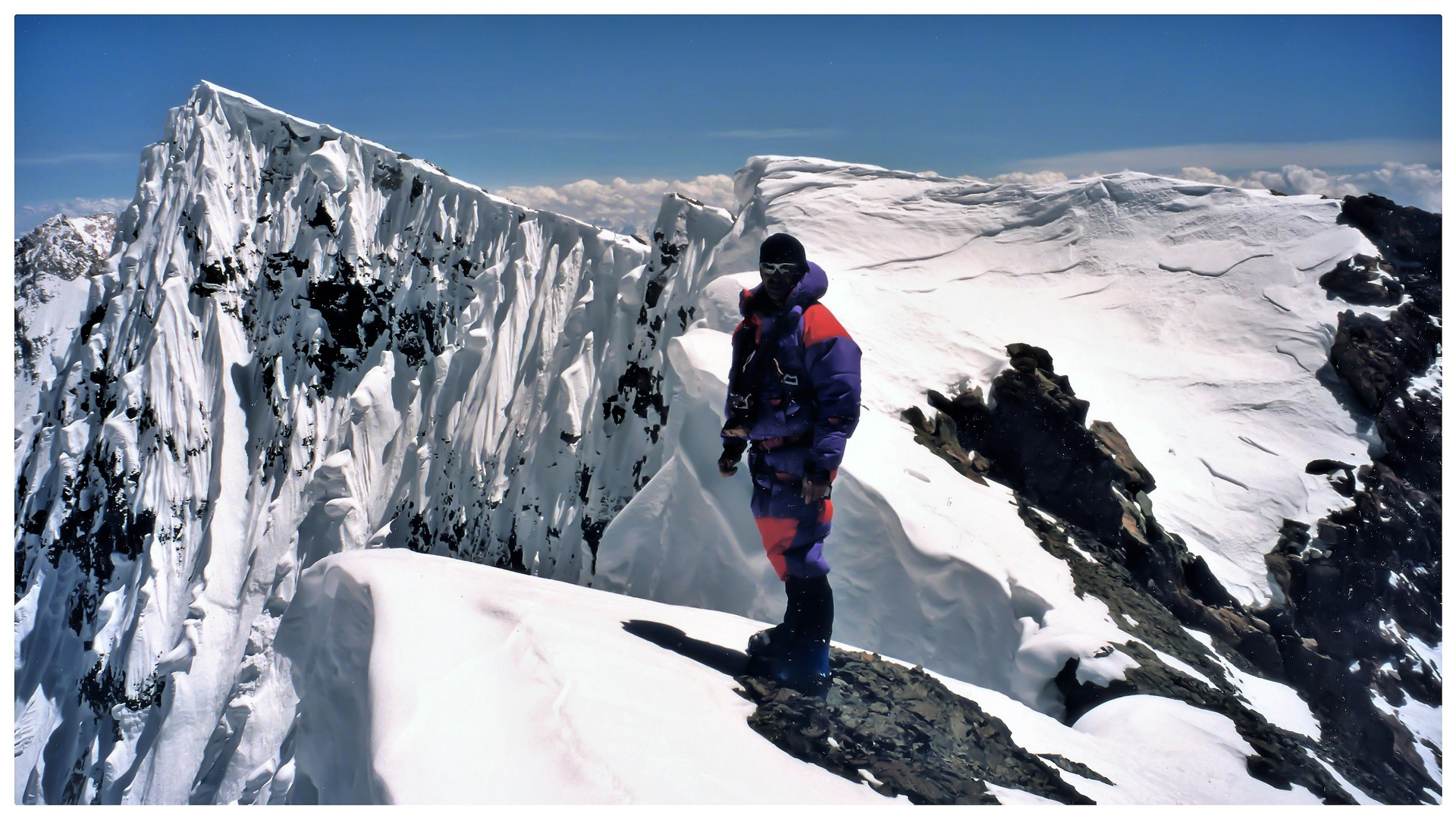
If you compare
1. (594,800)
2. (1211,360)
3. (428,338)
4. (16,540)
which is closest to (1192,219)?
(1211,360)

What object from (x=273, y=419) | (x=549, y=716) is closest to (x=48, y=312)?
(x=273, y=419)

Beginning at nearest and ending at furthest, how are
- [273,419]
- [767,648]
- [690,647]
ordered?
[767,648], [690,647], [273,419]

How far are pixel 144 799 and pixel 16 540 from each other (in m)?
6.96

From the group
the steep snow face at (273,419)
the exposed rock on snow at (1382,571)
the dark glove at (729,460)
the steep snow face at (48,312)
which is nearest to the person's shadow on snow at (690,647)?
the dark glove at (729,460)

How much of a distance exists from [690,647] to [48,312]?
25025 mm

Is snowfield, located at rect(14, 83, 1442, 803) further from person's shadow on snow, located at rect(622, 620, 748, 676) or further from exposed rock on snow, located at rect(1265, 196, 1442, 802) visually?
exposed rock on snow, located at rect(1265, 196, 1442, 802)

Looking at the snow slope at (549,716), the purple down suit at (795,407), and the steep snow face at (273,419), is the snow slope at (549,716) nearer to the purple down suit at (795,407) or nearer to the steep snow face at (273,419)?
the purple down suit at (795,407)

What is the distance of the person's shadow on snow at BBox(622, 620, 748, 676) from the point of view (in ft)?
14.1

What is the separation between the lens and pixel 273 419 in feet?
54.8

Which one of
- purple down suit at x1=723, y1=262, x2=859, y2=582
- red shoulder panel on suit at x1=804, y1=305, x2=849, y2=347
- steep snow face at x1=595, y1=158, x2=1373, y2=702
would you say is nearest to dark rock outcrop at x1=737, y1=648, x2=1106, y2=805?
purple down suit at x1=723, y1=262, x2=859, y2=582

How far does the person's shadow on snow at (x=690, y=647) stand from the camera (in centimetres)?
429

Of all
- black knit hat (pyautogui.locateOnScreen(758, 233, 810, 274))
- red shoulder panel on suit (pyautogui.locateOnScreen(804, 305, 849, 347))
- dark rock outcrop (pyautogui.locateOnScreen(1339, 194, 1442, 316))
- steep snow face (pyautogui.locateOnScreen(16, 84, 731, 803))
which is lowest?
steep snow face (pyautogui.locateOnScreen(16, 84, 731, 803))

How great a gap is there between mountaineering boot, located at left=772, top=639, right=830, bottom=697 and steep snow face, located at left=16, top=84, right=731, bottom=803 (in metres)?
9.08

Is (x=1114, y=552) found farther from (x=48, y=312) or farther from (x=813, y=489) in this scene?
(x=48, y=312)
